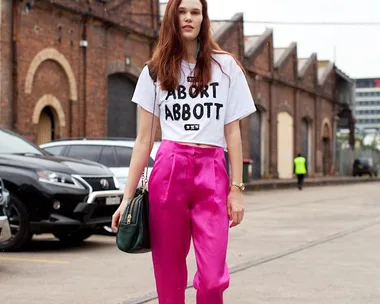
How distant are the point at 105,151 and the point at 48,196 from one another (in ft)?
10.5

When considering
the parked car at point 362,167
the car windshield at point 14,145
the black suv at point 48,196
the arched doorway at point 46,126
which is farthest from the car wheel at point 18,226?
the parked car at point 362,167

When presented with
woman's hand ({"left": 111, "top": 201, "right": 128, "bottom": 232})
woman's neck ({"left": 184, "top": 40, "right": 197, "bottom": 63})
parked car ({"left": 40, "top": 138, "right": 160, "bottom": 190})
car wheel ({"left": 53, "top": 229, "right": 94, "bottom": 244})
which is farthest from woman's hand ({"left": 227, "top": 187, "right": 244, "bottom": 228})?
parked car ({"left": 40, "top": 138, "right": 160, "bottom": 190})

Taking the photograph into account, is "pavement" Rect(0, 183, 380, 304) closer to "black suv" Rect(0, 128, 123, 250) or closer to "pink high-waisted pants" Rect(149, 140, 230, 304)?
"black suv" Rect(0, 128, 123, 250)

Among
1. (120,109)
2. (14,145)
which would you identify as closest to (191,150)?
(14,145)

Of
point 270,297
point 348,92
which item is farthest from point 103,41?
point 348,92

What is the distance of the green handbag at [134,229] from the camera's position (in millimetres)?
3697

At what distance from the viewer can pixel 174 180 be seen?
12.1 ft

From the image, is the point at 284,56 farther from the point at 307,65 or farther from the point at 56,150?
the point at 56,150

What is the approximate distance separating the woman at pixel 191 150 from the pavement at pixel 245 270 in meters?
2.53

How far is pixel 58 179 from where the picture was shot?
9.62 metres

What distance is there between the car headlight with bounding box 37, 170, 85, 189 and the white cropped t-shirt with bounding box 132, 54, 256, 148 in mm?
5817

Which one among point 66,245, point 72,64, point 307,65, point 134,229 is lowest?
point 66,245

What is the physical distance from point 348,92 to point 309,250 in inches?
2082

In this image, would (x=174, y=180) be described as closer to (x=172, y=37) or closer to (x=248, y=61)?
(x=172, y=37)
